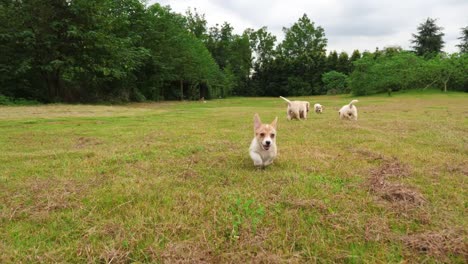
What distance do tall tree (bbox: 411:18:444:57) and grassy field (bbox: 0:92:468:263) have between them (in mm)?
60214

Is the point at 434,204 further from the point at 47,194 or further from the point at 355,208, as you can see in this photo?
the point at 47,194

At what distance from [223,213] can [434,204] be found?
2319mm

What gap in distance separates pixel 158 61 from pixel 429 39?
1940 inches

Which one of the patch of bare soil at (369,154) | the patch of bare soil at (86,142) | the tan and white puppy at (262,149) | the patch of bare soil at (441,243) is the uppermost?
the tan and white puppy at (262,149)

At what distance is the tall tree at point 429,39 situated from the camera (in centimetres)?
5544

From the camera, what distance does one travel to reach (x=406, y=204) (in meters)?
3.34

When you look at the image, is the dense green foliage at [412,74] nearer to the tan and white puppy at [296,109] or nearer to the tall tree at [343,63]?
the tall tree at [343,63]

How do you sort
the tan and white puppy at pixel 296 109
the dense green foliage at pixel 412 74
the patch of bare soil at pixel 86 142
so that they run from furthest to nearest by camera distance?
the dense green foliage at pixel 412 74, the tan and white puppy at pixel 296 109, the patch of bare soil at pixel 86 142

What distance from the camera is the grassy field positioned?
250 centimetres

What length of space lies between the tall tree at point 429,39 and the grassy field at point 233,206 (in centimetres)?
6021

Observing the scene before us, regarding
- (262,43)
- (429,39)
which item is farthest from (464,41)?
(262,43)

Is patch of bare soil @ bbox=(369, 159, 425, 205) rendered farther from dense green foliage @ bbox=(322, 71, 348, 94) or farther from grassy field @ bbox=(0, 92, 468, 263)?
dense green foliage @ bbox=(322, 71, 348, 94)

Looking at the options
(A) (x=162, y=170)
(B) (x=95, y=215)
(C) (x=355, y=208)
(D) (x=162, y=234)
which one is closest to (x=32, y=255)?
(B) (x=95, y=215)

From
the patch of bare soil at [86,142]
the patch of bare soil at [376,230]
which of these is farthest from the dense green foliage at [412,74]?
the patch of bare soil at [376,230]
